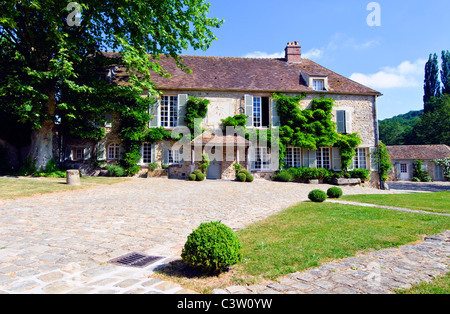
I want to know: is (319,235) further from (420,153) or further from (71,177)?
(420,153)

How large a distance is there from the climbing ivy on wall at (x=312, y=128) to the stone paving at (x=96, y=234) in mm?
10068

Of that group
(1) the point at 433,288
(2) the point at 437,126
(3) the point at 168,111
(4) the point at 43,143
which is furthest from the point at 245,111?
(2) the point at 437,126

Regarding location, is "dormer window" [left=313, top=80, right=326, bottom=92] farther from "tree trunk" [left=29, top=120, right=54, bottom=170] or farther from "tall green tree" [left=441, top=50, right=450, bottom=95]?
"tall green tree" [left=441, top=50, right=450, bottom=95]

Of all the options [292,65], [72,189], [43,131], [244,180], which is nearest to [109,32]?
[43,131]

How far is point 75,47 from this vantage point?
1300 centimetres

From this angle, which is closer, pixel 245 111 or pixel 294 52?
pixel 245 111

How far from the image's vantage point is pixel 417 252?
400 centimetres

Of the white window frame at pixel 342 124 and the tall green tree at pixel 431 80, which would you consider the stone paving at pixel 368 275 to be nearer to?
the white window frame at pixel 342 124

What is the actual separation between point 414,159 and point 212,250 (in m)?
36.3

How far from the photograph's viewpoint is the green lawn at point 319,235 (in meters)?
3.55

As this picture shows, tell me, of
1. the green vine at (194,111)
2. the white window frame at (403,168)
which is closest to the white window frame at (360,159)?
the green vine at (194,111)

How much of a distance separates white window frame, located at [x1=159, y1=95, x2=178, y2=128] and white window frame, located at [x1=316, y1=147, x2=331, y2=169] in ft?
35.5

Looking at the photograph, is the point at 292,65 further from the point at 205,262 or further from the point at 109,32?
the point at 205,262

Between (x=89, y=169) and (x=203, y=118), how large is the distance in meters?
8.70
